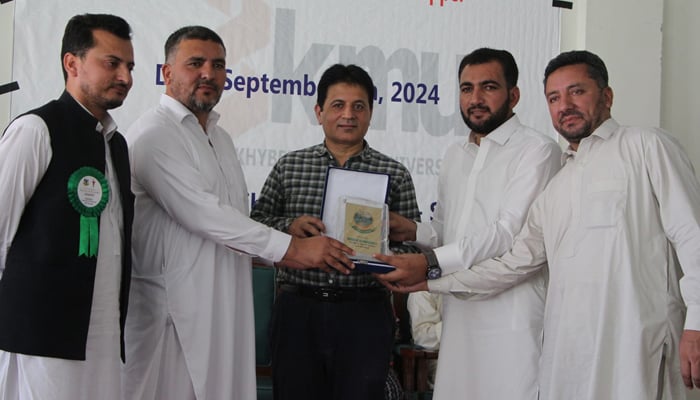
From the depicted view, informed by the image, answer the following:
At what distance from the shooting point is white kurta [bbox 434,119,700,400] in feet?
7.48

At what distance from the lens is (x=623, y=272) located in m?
2.34

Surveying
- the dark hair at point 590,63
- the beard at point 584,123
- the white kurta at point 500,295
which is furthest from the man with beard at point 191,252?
the dark hair at point 590,63

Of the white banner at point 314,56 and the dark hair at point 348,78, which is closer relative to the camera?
the dark hair at point 348,78

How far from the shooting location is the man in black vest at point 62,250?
2045 millimetres

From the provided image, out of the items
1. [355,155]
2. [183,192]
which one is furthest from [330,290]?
[183,192]

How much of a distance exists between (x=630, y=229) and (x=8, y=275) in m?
2.04

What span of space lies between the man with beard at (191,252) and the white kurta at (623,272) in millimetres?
911

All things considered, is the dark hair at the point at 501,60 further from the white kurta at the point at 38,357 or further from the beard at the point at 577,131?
the white kurta at the point at 38,357

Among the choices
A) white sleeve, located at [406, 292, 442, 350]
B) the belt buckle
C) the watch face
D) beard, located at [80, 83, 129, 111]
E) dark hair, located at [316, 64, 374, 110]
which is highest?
dark hair, located at [316, 64, 374, 110]

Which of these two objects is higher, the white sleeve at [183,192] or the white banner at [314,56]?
the white banner at [314,56]

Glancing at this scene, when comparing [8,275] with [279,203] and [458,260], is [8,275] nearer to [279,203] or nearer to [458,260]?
[279,203]

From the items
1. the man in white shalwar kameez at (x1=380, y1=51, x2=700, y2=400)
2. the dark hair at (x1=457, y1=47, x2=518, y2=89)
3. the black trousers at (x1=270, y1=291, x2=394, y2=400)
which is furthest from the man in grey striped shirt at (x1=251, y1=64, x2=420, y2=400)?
the man in white shalwar kameez at (x1=380, y1=51, x2=700, y2=400)

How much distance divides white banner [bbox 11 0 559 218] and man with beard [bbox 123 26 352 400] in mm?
1601

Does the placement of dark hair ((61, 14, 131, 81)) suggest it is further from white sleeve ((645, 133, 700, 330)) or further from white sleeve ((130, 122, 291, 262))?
white sleeve ((645, 133, 700, 330))
